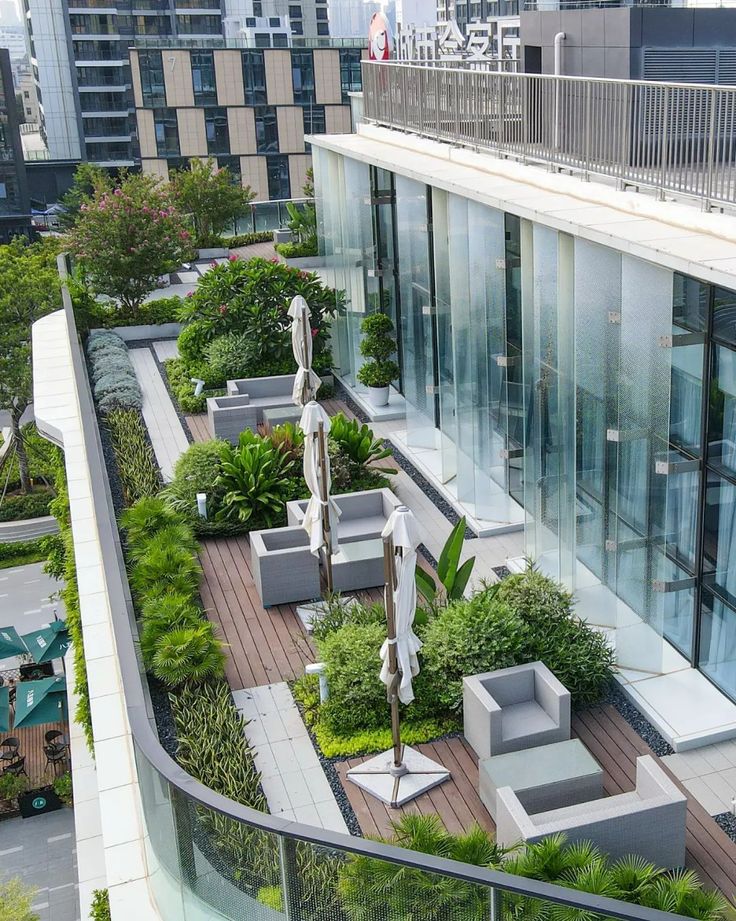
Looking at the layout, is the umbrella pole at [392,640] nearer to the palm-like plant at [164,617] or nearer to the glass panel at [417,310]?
the palm-like plant at [164,617]

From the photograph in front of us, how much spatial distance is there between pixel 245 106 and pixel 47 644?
48.6 metres

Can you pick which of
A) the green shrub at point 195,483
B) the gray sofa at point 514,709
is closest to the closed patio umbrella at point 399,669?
the gray sofa at point 514,709

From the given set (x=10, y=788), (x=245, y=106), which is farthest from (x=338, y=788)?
(x=245, y=106)

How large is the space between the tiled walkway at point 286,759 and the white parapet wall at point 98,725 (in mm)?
1323

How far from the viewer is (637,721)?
10086mm

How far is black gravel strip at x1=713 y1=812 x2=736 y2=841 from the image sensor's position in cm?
857

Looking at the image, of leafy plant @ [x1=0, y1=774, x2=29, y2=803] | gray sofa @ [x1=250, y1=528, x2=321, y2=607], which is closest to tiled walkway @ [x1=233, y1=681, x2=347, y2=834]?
gray sofa @ [x1=250, y1=528, x2=321, y2=607]

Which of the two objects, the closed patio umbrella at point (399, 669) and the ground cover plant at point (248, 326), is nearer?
the closed patio umbrella at point (399, 669)

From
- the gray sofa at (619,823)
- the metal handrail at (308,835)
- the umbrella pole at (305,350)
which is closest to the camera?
the metal handrail at (308,835)

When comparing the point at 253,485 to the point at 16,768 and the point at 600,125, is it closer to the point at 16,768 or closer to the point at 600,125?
the point at 600,125

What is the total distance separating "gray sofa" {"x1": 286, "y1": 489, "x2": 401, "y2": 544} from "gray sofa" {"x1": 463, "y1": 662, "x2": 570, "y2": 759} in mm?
3887

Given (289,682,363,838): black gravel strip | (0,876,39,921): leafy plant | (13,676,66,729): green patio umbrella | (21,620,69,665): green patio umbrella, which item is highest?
(289,682,363,838): black gravel strip

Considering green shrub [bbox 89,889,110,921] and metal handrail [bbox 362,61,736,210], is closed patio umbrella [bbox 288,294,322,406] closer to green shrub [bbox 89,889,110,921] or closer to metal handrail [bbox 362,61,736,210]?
metal handrail [bbox 362,61,736,210]

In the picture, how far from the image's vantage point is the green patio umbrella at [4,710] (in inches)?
904
